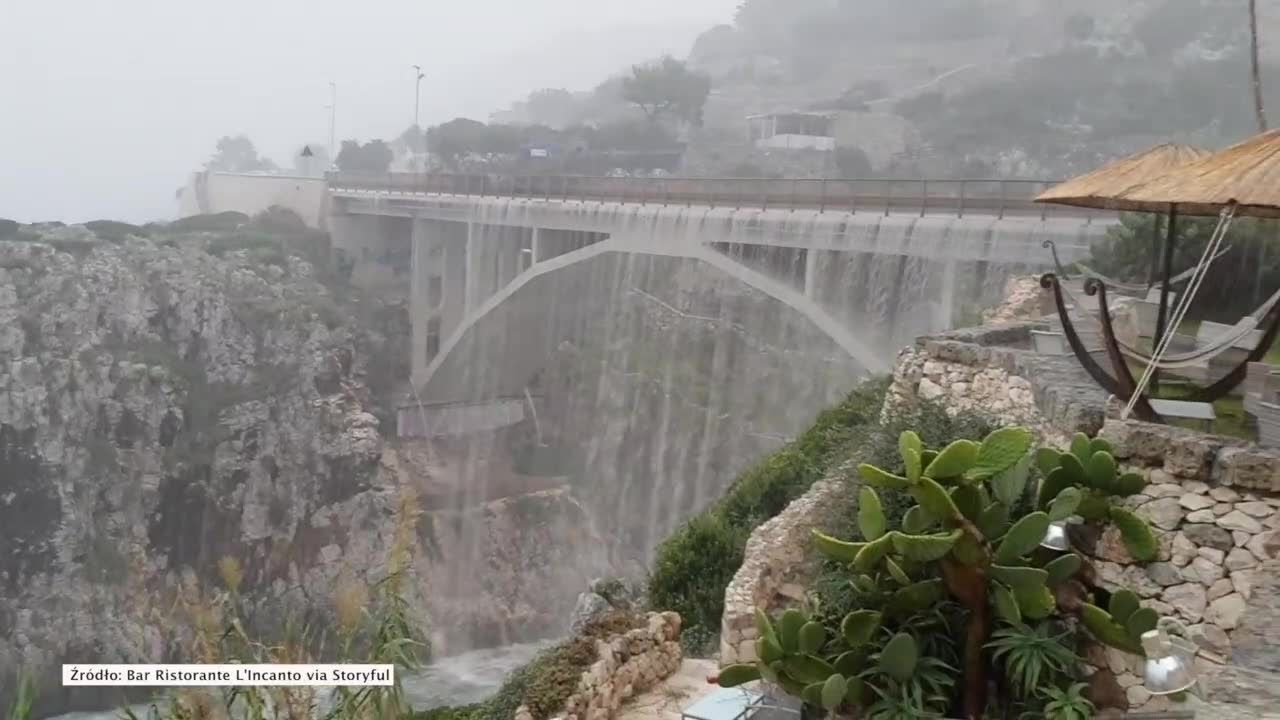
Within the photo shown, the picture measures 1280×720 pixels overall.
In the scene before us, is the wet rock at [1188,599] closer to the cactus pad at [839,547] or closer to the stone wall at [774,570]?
the cactus pad at [839,547]

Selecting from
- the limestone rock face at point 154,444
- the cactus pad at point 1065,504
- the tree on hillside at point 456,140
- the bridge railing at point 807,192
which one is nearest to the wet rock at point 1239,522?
the cactus pad at point 1065,504

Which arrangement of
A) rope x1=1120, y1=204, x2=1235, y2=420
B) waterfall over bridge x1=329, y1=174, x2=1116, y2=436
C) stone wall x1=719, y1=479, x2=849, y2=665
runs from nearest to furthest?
1. rope x1=1120, y1=204, x2=1235, y2=420
2. stone wall x1=719, y1=479, x2=849, y2=665
3. waterfall over bridge x1=329, y1=174, x2=1116, y2=436

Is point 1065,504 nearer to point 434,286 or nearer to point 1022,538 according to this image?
point 1022,538

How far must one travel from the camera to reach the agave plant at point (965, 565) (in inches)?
235

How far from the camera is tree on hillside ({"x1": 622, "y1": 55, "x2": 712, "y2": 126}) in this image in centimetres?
6956

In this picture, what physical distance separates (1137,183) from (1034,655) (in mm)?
3372

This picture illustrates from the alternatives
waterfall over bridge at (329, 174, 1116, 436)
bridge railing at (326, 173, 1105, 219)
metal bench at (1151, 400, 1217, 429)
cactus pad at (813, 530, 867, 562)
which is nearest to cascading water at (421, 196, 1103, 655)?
waterfall over bridge at (329, 174, 1116, 436)

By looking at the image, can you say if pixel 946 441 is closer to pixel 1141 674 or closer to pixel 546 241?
pixel 1141 674

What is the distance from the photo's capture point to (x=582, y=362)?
34.6 metres

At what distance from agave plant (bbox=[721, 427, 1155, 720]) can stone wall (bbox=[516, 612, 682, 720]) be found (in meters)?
2.12

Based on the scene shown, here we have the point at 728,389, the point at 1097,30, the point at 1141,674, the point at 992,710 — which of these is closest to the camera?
the point at 1141,674

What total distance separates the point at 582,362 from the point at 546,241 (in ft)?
25.3

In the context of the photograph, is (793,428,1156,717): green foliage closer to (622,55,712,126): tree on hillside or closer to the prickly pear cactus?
the prickly pear cactus

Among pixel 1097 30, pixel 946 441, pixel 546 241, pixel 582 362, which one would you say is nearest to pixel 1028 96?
pixel 1097 30
